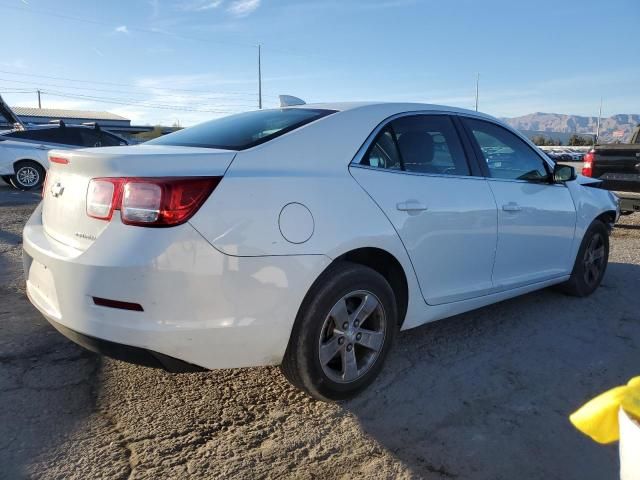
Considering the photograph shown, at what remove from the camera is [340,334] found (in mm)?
2723

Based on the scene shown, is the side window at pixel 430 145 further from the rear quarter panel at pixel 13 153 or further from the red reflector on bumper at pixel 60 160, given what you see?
the rear quarter panel at pixel 13 153

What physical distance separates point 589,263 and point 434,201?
8.06 ft

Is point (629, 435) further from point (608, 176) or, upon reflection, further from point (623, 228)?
point (623, 228)

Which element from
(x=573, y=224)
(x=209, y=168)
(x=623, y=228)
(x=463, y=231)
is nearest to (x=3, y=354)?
(x=209, y=168)

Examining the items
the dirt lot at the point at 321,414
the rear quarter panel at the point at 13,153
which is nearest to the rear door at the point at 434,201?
the dirt lot at the point at 321,414

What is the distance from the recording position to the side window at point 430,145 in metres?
3.21

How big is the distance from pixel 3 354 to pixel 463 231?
2.89m

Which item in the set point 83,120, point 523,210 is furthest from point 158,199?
point 83,120

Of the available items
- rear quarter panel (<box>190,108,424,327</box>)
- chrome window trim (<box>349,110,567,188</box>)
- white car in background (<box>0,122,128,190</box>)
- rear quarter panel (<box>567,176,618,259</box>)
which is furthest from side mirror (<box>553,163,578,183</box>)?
white car in background (<box>0,122,128,190</box>)

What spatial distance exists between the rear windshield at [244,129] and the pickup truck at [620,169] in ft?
22.3

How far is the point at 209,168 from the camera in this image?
7.63ft

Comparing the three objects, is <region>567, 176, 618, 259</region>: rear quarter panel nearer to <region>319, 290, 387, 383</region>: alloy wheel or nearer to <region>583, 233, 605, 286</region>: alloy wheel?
<region>583, 233, 605, 286</region>: alloy wheel

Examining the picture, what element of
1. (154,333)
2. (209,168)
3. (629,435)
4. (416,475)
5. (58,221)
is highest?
(209,168)

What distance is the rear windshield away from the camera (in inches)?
107
